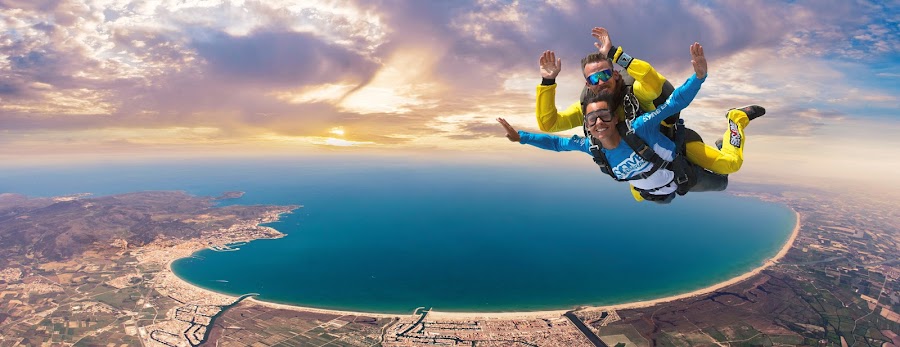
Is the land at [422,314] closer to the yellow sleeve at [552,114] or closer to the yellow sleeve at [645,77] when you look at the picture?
the yellow sleeve at [552,114]

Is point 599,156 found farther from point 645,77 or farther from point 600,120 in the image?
point 645,77

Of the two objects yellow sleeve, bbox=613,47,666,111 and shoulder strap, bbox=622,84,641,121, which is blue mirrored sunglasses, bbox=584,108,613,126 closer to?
shoulder strap, bbox=622,84,641,121

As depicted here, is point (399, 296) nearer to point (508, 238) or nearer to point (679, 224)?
point (508, 238)

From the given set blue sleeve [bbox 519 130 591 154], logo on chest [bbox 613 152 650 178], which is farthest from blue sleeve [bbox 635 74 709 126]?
blue sleeve [bbox 519 130 591 154]

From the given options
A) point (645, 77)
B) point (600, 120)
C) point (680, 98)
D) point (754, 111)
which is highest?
point (645, 77)

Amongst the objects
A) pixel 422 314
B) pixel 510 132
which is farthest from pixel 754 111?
pixel 422 314

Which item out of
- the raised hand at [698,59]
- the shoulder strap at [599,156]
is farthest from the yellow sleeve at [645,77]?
the shoulder strap at [599,156]
